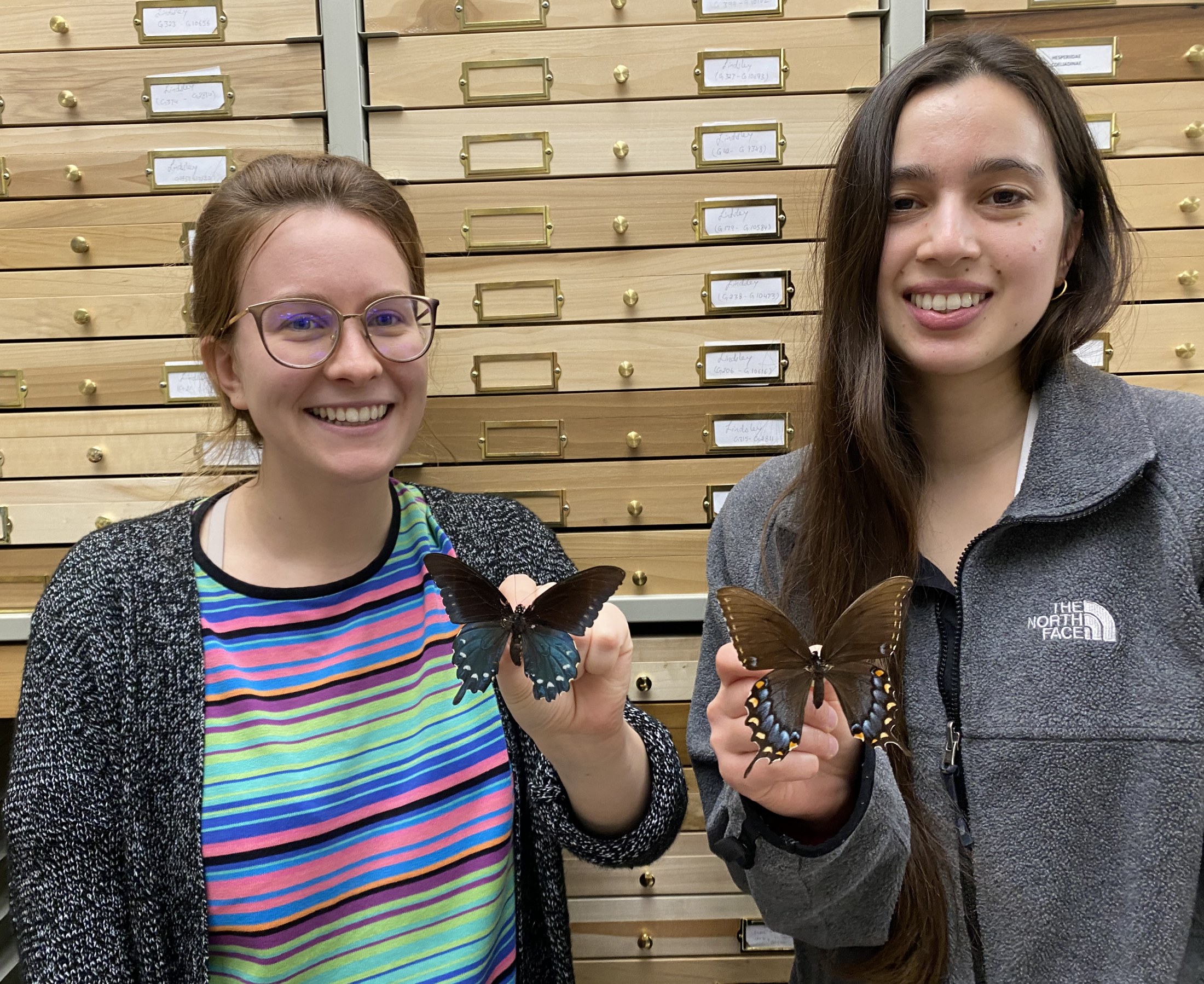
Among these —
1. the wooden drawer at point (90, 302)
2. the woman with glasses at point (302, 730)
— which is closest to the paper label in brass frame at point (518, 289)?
the woman with glasses at point (302, 730)

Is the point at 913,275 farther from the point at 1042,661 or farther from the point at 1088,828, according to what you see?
the point at 1088,828

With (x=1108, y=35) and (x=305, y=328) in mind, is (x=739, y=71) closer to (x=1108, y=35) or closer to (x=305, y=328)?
(x=1108, y=35)

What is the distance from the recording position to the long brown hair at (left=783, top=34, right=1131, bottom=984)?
2.98 feet

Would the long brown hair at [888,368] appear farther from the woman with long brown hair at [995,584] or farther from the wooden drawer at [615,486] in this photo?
the wooden drawer at [615,486]

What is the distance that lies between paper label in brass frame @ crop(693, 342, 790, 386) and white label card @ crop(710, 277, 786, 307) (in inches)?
2.5

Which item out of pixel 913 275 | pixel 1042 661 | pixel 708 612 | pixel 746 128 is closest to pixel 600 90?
pixel 746 128

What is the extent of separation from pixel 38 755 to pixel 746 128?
4.24 feet

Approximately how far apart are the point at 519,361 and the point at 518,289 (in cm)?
12

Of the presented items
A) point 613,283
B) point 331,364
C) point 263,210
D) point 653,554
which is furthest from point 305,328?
point 653,554

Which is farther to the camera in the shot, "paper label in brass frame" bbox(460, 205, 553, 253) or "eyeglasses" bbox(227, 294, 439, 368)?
"paper label in brass frame" bbox(460, 205, 553, 253)

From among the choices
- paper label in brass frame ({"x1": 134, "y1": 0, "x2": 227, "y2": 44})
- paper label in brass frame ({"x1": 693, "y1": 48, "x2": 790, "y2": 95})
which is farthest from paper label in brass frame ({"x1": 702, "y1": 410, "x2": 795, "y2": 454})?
paper label in brass frame ({"x1": 134, "y1": 0, "x2": 227, "y2": 44})

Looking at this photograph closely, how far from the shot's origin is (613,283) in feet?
4.76

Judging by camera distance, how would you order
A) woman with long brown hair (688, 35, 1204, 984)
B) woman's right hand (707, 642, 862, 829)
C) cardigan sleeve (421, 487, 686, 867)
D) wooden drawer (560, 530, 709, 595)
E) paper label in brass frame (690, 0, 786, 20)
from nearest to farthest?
woman's right hand (707, 642, 862, 829) → woman with long brown hair (688, 35, 1204, 984) → cardigan sleeve (421, 487, 686, 867) → paper label in brass frame (690, 0, 786, 20) → wooden drawer (560, 530, 709, 595)

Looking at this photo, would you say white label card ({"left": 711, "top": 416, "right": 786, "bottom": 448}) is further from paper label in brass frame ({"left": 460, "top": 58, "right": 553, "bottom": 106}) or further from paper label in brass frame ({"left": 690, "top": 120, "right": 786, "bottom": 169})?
paper label in brass frame ({"left": 460, "top": 58, "right": 553, "bottom": 106})
